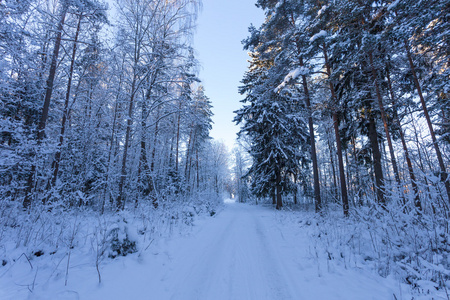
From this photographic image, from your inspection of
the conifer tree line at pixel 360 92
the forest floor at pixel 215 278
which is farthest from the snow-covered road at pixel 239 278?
the conifer tree line at pixel 360 92

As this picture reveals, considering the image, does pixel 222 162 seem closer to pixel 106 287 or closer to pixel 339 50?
pixel 339 50

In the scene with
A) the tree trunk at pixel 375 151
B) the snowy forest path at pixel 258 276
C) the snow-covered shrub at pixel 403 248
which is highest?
the tree trunk at pixel 375 151

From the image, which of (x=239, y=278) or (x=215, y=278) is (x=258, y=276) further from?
(x=215, y=278)

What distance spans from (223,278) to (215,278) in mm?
141

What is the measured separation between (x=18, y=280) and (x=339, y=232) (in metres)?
6.91

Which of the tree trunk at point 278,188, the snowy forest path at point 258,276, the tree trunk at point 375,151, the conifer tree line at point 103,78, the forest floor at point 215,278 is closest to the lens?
the forest floor at point 215,278

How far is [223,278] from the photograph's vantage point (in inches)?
120

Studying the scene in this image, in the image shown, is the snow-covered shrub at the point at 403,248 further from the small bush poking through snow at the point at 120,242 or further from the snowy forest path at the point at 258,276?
the small bush poking through snow at the point at 120,242

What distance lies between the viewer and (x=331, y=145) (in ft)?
64.5

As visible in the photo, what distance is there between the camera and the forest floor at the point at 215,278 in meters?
2.50

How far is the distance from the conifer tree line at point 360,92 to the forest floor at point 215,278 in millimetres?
1857

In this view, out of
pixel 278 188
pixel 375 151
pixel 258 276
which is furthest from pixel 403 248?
pixel 278 188

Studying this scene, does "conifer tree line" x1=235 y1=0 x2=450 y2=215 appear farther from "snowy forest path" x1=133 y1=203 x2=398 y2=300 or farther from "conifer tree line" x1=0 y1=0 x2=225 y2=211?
"conifer tree line" x1=0 y1=0 x2=225 y2=211

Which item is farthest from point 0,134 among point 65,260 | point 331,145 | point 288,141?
point 331,145
